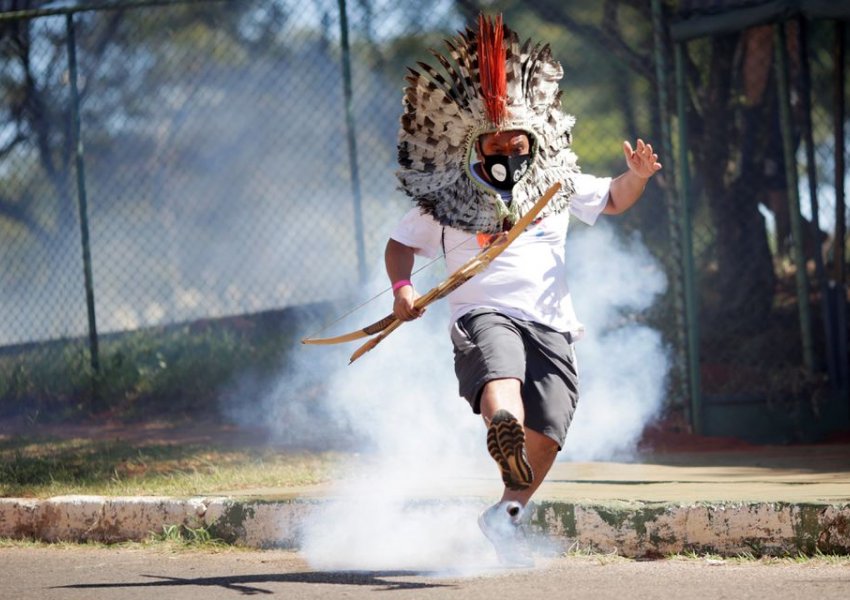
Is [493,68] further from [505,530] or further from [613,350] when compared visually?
[613,350]

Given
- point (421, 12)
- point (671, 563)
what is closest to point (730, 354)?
point (421, 12)

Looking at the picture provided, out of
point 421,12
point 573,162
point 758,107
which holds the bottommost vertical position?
point 573,162

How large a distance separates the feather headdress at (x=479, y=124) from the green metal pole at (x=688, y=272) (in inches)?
126

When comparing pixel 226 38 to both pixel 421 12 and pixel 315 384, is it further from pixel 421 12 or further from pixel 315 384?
pixel 315 384

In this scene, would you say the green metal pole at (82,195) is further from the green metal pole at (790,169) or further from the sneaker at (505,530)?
the sneaker at (505,530)

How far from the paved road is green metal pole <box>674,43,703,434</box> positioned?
3.24 m

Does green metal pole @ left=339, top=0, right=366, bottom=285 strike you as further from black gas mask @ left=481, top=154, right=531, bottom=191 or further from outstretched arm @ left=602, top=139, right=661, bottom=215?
black gas mask @ left=481, top=154, right=531, bottom=191

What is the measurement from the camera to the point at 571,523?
16.8 ft

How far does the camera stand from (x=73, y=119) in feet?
31.4

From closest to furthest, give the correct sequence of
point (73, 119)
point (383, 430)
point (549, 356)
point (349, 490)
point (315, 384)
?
point (549, 356) → point (349, 490) → point (383, 430) → point (315, 384) → point (73, 119)

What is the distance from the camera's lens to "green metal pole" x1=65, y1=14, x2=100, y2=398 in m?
9.59

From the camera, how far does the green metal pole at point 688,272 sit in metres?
7.95

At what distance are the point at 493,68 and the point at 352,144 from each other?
169 inches

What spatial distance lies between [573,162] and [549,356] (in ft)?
2.43
